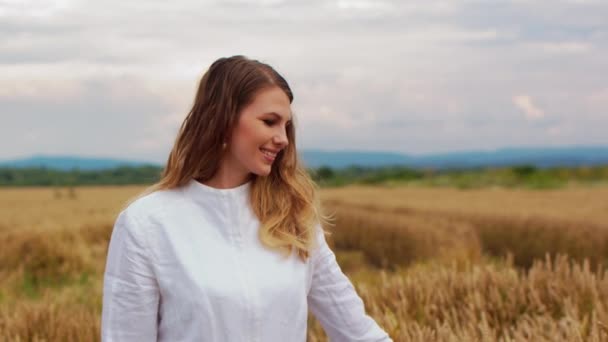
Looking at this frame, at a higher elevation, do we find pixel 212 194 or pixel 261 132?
pixel 261 132

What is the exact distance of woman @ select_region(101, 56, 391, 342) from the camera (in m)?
2.07

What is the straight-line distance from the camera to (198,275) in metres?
2.06

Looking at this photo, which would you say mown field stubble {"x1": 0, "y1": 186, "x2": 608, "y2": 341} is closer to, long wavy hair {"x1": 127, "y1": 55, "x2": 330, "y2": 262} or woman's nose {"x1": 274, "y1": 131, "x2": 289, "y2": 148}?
long wavy hair {"x1": 127, "y1": 55, "x2": 330, "y2": 262}

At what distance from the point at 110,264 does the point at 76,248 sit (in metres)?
10.8

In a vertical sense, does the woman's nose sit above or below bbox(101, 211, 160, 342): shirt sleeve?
above

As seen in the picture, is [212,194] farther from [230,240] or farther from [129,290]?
[129,290]

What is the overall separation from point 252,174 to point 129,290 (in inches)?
20.2

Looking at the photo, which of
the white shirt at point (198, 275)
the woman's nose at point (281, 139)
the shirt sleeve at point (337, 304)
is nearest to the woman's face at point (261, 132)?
the woman's nose at point (281, 139)

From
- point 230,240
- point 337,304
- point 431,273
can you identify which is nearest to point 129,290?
point 230,240

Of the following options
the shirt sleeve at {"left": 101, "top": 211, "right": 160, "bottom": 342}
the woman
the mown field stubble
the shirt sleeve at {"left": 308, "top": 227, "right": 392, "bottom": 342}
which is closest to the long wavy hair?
the woman

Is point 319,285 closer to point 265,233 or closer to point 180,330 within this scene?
point 265,233

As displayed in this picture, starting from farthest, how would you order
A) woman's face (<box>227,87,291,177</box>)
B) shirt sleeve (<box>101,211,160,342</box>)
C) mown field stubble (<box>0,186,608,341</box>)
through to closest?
mown field stubble (<box>0,186,608,341</box>), woman's face (<box>227,87,291,177</box>), shirt sleeve (<box>101,211,160,342</box>)

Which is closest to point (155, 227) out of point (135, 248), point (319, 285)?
point (135, 248)

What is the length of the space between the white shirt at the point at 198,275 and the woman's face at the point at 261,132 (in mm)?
124
